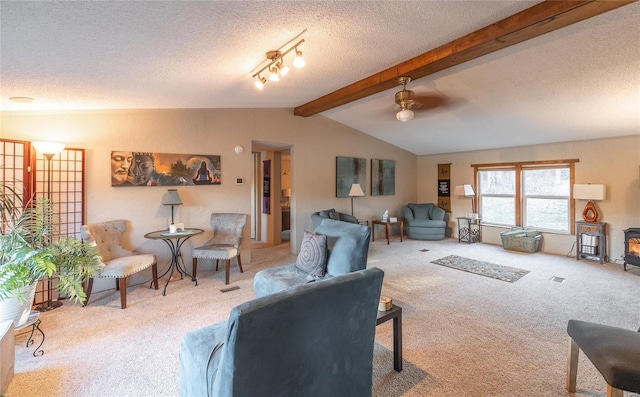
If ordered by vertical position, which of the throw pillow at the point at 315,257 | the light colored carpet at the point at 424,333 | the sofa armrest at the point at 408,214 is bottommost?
the light colored carpet at the point at 424,333

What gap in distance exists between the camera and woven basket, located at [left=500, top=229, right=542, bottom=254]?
5.46 meters

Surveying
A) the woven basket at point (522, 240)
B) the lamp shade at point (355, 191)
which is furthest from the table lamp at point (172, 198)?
the woven basket at point (522, 240)

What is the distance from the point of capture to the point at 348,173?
6.32m

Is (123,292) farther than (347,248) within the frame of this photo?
Yes

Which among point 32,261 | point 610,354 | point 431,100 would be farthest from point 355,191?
point 32,261

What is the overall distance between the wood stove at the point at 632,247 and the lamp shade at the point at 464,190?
262 cm

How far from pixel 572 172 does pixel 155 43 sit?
6.84 metres

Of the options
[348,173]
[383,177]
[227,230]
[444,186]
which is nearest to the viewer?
[227,230]

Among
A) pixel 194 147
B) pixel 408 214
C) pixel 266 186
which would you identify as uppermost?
pixel 194 147

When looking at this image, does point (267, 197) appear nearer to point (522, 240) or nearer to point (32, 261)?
point (32, 261)

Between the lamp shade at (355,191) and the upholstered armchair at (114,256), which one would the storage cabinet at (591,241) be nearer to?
the lamp shade at (355,191)

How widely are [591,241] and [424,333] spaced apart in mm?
4439

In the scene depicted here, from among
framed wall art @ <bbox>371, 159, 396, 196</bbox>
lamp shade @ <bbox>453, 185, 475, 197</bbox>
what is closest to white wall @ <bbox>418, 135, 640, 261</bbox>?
lamp shade @ <bbox>453, 185, 475, 197</bbox>

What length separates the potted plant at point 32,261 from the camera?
1.97m
